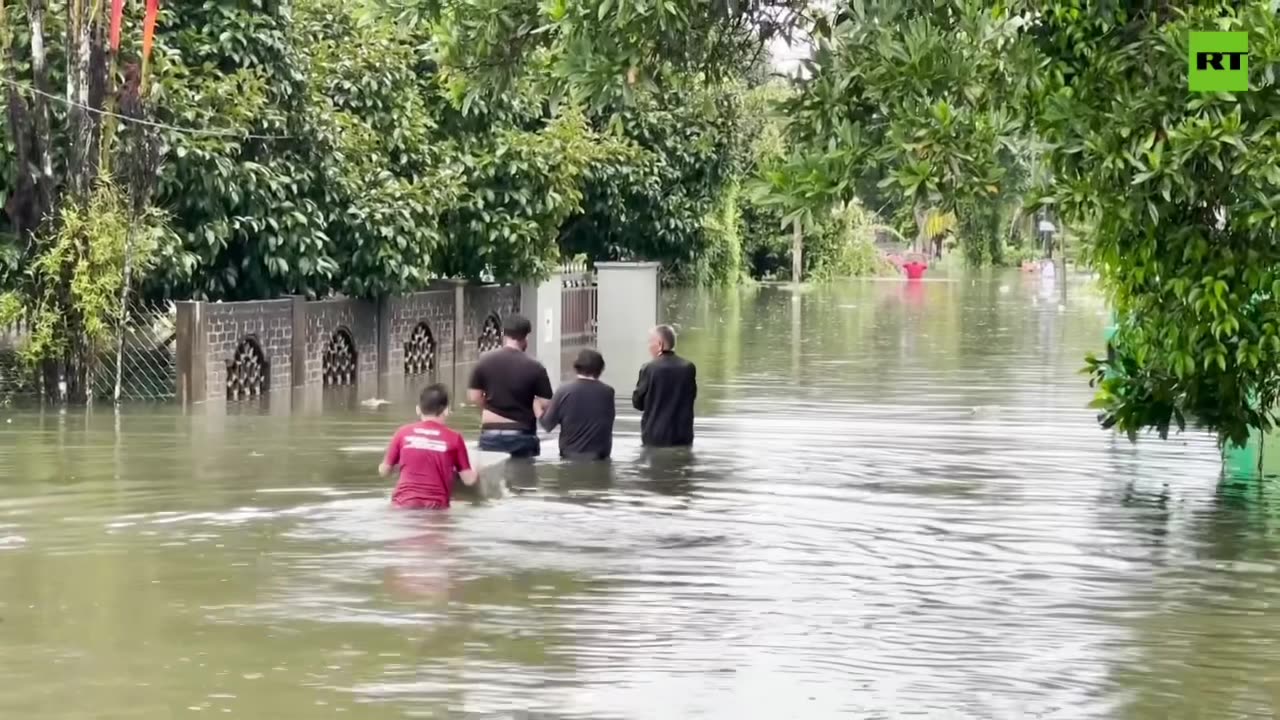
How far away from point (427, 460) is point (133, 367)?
11.8 m

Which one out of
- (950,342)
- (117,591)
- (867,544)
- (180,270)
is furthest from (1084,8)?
(950,342)

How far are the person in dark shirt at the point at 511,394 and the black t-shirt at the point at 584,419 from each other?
0.60 m

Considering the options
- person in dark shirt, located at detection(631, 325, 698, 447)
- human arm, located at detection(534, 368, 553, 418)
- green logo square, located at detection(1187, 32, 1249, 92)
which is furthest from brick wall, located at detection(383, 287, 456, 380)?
green logo square, located at detection(1187, 32, 1249, 92)

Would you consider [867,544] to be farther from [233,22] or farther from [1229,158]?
[233,22]

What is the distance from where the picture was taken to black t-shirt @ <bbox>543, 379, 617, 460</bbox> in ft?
58.0

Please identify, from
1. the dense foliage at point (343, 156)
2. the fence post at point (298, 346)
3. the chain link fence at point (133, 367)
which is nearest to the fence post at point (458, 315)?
the dense foliage at point (343, 156)

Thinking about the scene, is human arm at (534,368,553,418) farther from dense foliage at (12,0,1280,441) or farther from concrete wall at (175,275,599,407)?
concrete wall at (175,275,599,407)

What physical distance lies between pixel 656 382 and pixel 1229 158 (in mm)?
6626

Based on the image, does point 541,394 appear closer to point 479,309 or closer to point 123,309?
point 123,309

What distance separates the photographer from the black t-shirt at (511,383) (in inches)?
659

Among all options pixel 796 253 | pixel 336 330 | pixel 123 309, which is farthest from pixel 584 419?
→ pixel 796 253

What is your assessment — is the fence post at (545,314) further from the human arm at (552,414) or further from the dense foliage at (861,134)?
the human arm at (552,414)

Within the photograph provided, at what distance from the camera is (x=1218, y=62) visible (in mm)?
12812

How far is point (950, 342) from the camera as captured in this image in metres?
39.7
